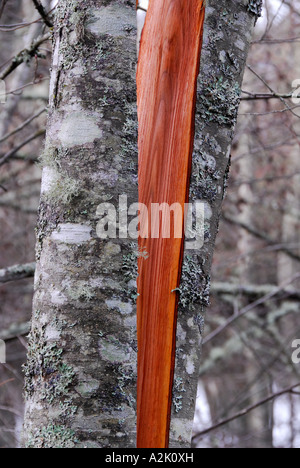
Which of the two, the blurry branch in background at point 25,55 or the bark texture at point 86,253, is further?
the blurry branch in background at point 25,55

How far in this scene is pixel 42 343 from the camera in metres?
1.11

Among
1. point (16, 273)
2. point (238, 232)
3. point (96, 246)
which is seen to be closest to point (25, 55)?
point (16, 273)

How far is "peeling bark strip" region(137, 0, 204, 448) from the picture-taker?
3.90ft

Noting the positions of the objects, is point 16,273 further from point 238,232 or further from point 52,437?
point 238,232

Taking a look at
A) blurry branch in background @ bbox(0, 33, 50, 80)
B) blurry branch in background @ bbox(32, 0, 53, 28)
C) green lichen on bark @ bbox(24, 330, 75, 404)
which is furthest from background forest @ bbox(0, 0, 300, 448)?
green lichen on bark @ bbox(24, 330, 75, 404)

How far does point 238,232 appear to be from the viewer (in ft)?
21.8

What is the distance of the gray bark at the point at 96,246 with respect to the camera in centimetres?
106

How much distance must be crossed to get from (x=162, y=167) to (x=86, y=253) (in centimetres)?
31

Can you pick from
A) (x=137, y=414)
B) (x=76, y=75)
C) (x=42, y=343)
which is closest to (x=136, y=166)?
(x=76, y=75)

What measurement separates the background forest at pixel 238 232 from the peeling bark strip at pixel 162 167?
1233mm

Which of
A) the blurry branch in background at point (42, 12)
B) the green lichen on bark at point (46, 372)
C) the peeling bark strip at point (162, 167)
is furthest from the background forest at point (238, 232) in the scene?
the green lichen on bark at point (46, 372)
